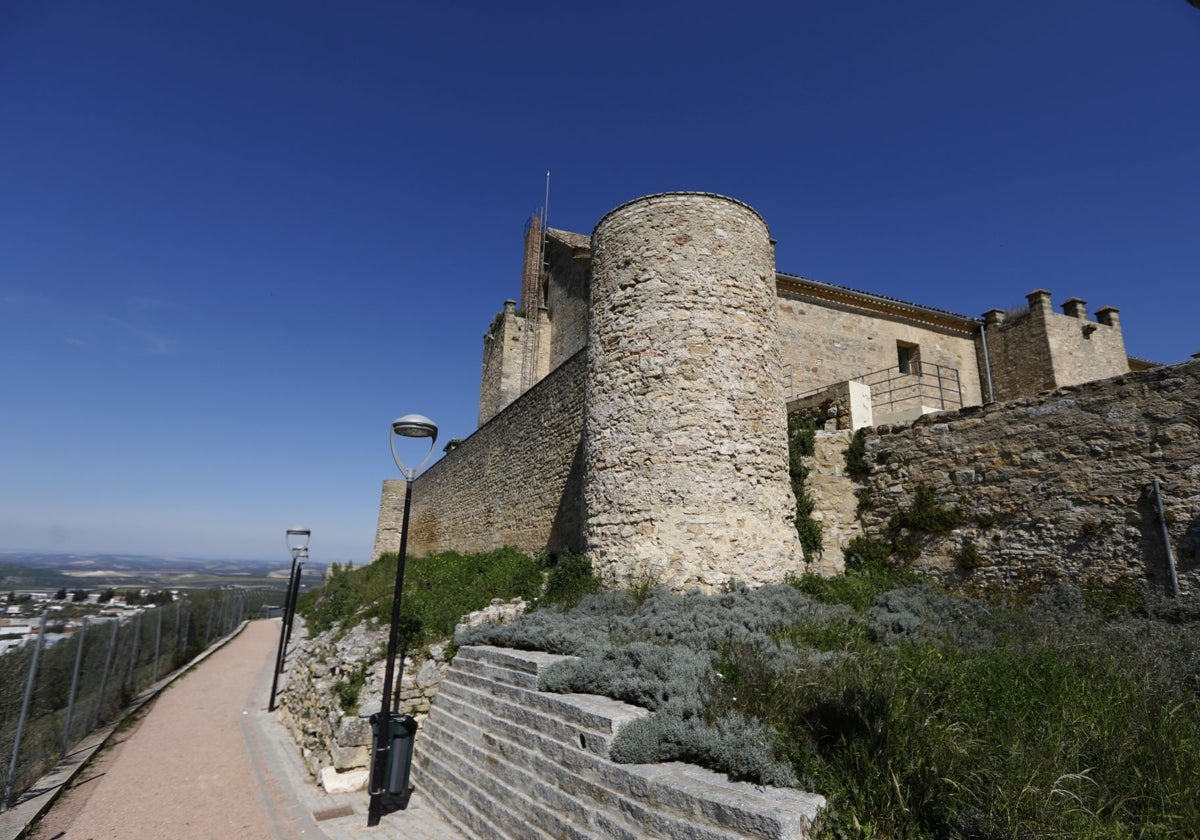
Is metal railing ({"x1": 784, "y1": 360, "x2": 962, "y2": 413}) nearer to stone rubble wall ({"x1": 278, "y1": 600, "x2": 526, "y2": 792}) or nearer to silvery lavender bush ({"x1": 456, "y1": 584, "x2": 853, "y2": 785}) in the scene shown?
silvery lavender bush ({"x1": 456, "y1": 584, "x2": 853, "y2": 785})

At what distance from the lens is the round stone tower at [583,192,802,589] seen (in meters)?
9.30

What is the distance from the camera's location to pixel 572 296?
79.8 ft

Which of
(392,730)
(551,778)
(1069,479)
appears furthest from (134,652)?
(1069,479)

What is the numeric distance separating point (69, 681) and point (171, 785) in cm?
279

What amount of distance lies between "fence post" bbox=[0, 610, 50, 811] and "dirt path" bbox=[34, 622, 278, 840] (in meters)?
0.51

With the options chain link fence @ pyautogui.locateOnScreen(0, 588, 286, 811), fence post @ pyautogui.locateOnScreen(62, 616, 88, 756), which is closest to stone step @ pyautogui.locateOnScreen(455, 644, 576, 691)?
chain link fence @ pyautogui.locateOnScreen(0, 588, 286, 811)

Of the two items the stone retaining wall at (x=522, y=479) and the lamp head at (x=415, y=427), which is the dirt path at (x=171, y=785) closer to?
the lamp head at (x=415, y=427)

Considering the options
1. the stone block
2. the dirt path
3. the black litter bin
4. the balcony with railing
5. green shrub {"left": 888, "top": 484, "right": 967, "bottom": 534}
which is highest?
the balcony with railing

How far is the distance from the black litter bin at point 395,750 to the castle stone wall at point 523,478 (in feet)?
16.8

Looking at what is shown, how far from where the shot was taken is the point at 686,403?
9672 mm

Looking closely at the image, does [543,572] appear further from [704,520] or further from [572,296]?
[572,296]

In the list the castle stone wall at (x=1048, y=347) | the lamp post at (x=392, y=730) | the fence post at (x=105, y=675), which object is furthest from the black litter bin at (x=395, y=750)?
the castle stone wall at (x=1048, y=347)

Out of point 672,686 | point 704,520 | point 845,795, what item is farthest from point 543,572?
point 845,795

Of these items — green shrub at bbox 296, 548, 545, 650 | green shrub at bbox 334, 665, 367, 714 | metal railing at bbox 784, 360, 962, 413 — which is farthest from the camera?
metal railing at bbox 784, 360, 962, 413
